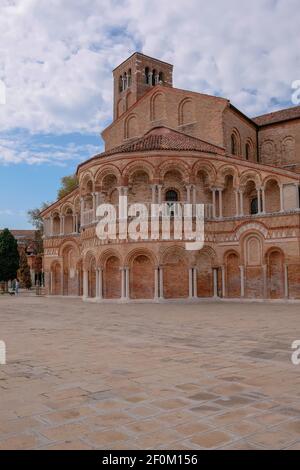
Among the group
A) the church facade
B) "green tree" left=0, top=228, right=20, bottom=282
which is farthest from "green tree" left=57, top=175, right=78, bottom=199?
the church facade

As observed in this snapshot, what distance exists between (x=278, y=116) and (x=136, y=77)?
1501cm

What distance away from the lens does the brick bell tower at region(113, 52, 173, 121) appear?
42344 mm

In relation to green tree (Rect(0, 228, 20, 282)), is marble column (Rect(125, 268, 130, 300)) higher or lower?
lower

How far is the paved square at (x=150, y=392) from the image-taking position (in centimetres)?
387

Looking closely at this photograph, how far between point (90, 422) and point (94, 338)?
596 centimetres

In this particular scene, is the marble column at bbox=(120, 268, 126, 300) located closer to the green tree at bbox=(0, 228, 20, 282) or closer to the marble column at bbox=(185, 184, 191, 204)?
the marble column at bbox=(185, 184, 191, 204)

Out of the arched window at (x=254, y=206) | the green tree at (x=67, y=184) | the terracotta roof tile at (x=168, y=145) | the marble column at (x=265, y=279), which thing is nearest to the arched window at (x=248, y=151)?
the terracotta roof tile at (x=168, y=145)

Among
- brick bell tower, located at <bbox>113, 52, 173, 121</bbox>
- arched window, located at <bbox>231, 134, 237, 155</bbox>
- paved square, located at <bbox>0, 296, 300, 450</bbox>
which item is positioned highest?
brick bell tower, located at <bbox>113, 52, 173, 121</bbox>

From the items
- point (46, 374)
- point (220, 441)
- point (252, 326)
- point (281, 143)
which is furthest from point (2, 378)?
point (281, 143)

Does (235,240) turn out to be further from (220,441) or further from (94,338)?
(220,441)

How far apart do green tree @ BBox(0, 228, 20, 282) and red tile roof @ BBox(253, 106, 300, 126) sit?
2940 cm

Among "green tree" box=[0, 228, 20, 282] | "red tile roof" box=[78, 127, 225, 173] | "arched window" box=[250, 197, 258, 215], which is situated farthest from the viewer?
"green tree" box=[0, 228, 20, 282]

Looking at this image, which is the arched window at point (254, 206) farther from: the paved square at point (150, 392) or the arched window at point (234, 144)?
the paved square at point (150, 392)

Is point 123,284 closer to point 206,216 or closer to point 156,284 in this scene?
point 156,284
